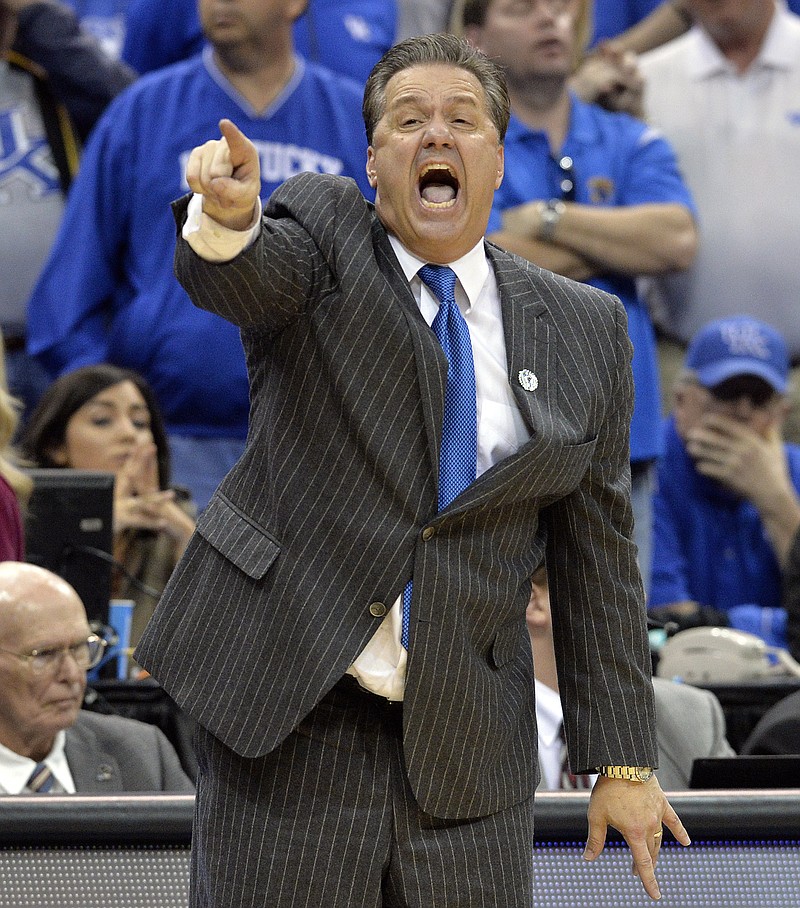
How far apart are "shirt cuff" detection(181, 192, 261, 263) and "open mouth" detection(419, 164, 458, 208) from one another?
9.4 inches

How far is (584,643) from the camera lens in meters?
1.82

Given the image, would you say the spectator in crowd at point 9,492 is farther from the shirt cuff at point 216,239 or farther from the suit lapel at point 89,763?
the shirt cuff at point 216,239

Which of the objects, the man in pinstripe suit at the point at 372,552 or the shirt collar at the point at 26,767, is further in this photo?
the shirt collar at the point at 26,767

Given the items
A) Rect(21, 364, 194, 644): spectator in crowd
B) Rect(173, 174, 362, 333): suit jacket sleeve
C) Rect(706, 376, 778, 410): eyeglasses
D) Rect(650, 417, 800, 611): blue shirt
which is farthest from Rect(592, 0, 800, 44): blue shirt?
Rect(173, 174, 362, 333): suit jacket sleeve

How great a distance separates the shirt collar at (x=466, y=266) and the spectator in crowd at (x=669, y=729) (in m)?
1.46

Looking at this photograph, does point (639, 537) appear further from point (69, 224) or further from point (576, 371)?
point (576, 371)

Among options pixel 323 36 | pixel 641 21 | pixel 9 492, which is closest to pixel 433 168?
pixel 9 492

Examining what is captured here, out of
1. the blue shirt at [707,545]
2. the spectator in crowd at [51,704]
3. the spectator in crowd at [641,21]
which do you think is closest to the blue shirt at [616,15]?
the spectator in crowd at [641,21]

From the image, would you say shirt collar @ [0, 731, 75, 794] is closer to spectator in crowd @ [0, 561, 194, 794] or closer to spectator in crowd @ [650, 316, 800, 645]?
spectator in crowd @ [0, 561, 194, 794]

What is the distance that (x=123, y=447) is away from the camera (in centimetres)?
465

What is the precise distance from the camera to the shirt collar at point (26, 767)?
3203 mm

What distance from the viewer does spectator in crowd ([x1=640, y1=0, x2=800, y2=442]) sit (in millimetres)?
5508

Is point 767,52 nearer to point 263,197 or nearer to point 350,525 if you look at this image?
point 263,197

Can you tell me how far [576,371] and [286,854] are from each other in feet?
2.05
